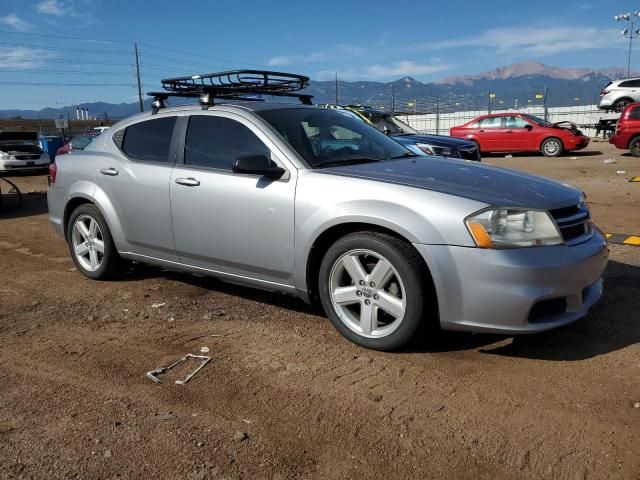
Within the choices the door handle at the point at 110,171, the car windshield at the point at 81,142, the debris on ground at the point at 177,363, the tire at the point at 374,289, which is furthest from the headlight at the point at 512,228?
the car windshield at the point at 81,142

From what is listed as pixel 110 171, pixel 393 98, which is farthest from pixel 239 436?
pixel 393 98

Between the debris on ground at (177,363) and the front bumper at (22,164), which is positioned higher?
the front bumper at (22,164)

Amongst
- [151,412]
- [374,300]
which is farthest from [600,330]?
[151,412]

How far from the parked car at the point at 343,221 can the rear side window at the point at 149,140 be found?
13 millimetres

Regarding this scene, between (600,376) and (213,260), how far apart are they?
2678 mm

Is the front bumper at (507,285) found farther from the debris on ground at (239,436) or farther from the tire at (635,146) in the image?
the tire at (635,146)

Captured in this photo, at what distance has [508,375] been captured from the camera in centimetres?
318

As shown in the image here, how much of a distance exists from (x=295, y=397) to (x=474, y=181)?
1740 millimetres

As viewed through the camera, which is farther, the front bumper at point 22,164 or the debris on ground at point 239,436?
the front bumper at point 22,164

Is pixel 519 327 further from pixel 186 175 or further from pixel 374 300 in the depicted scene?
pixel 186 175

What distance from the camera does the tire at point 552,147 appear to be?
1911 cm

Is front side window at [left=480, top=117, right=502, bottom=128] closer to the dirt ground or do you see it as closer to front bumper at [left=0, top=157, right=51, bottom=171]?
front bumper at [left=0, top=157, right=51, bottom=171]

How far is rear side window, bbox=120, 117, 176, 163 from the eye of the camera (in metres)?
4.57

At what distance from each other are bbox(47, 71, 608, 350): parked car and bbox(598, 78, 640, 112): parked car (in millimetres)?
22711
